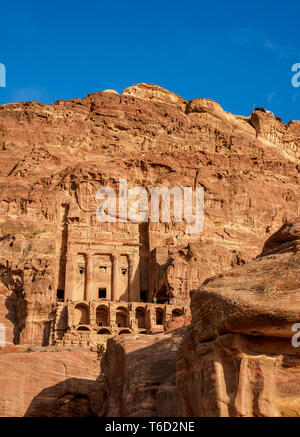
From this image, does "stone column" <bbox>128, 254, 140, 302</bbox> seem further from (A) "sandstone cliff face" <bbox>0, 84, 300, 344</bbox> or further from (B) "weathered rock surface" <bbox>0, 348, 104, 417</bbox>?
(B) "weathered rock surface" <bbox>0, 348, 104, 417</bbox>

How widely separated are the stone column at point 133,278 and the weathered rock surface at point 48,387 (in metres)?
41.6

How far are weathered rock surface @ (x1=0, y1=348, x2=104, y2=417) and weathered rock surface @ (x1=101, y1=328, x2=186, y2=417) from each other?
145cm

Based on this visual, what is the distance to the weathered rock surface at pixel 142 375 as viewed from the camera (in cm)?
2017

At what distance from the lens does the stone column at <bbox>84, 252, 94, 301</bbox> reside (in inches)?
2849

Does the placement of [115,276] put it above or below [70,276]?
above

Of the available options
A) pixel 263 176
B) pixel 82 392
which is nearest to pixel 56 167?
pixel 263 176

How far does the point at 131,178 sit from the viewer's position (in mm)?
84188

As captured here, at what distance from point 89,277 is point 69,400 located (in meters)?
47.3

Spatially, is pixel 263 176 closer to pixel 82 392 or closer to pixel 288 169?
pixel 288 169

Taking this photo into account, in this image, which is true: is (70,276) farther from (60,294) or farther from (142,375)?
(142,375)

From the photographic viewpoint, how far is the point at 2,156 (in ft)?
293

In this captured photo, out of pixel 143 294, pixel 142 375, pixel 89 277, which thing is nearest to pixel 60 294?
pixel 89 277

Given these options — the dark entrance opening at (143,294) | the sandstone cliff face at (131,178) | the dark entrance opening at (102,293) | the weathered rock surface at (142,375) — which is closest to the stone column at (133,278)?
the dark entrance opening at (143,294)

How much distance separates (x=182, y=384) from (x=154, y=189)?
62754 mm
